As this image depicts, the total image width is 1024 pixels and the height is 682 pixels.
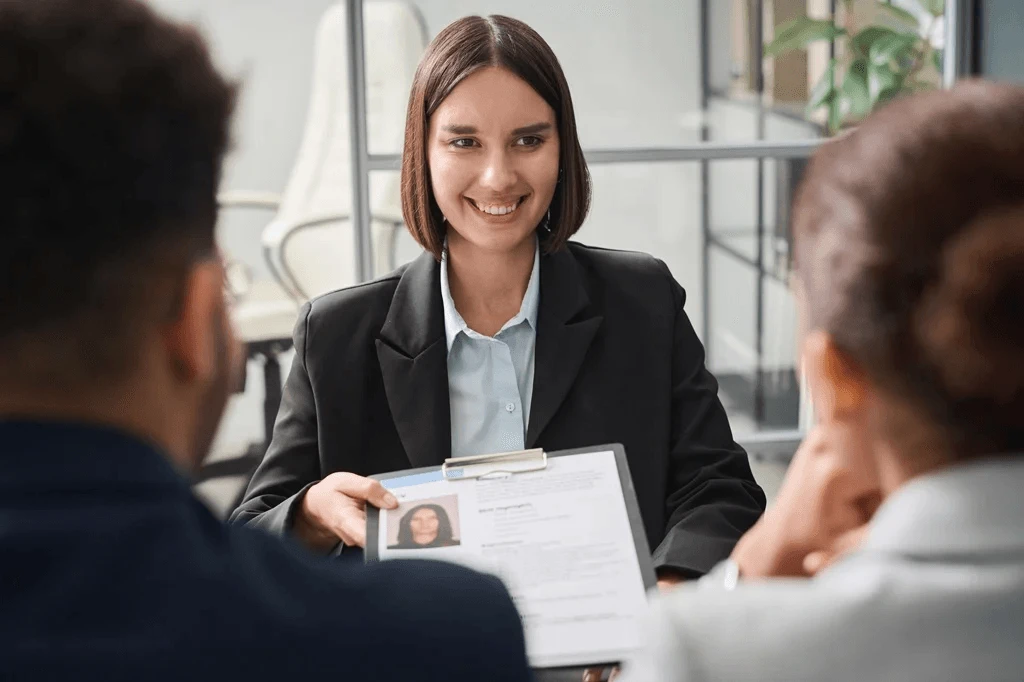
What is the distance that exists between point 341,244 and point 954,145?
2.89 metres

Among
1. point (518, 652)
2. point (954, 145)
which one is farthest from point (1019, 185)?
point (518, 652)

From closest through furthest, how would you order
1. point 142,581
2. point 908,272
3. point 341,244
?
point 142,581, point 908,272, point 341,244

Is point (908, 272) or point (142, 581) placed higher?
point (908, 272)

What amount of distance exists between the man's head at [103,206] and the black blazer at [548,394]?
1043 millimetres

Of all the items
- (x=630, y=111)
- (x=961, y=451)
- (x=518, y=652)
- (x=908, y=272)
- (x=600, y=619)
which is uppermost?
(x=630, y=111)

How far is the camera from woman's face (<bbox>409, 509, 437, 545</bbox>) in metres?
1.27

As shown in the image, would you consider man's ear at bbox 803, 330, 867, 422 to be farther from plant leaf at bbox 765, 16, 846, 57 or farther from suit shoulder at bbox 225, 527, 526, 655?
plant leaf at bbox 765, 16, 846, 57

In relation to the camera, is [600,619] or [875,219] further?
[600,619]

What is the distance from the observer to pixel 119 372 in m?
0.61

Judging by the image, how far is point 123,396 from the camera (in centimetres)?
61

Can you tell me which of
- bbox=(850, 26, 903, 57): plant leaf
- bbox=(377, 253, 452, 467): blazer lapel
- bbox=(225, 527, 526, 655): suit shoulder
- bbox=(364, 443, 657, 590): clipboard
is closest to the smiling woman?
bbox=(377, 253, 452, 467): blazer lapel

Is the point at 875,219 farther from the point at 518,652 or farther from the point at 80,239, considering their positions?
the point at 80,239

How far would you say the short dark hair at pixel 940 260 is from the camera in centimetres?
66

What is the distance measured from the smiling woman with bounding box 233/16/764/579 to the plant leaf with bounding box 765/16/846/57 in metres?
1.93
